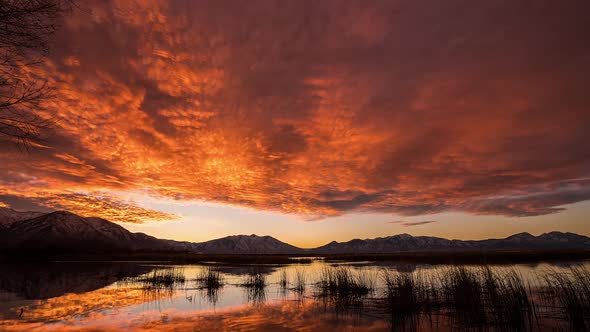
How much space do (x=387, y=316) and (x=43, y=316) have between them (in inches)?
584

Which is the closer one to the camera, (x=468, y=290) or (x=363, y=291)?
(x=468, y=290)

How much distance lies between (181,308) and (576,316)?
16842 mm

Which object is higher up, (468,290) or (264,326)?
(468,290)

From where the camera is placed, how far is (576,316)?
1101 cm

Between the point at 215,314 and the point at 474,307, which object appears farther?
the point at 215,314

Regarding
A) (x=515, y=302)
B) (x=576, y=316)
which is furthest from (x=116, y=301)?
(x=576, y=316)

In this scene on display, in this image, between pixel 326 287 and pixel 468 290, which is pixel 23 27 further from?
pixel 326 287

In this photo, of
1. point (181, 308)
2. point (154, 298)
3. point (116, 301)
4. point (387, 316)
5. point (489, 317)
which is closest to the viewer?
point (489, 317)

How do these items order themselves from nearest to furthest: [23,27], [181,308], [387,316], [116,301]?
[23,27] → [387,316] → [181,308] → [116,301]

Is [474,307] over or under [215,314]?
over

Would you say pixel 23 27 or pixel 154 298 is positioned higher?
pixel 23 27

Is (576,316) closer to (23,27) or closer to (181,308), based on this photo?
(181,308)

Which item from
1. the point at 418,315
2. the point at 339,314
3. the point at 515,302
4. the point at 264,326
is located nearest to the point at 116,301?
the point at 264,326

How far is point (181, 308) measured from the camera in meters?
15.4
